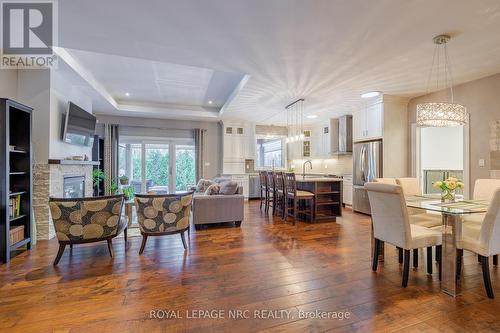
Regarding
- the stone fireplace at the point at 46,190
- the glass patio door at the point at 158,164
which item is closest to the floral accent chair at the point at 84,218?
the stone fireplace at the point at 46,190

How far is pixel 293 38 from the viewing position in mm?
2725

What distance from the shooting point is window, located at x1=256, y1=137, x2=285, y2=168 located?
828cm

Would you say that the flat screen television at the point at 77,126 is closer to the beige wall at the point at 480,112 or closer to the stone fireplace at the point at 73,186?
the stone fireplace at the point at 73,186

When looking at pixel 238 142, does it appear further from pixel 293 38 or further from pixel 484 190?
pixel 484 190

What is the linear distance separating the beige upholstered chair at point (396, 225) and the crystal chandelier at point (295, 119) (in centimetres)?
313

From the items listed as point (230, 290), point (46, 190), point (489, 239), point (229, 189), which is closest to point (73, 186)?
point (46, 190)

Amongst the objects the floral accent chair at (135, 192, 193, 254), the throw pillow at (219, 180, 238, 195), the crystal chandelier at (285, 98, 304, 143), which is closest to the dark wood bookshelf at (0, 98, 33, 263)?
the floral accent chair at (135, 192, 193, 254)

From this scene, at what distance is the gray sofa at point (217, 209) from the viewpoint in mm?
4141

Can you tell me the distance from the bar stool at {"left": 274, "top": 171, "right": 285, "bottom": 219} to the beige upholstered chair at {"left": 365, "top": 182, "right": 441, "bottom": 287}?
2.45m

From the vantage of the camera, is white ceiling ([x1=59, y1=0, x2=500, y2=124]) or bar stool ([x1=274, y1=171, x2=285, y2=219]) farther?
bar stool ([x1=274, y1=171, x2=285, y2=219])

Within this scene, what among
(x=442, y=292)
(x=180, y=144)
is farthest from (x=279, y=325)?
(x=180, y=144)

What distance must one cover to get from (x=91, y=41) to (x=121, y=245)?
268 centimetres

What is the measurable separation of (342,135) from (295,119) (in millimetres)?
1514

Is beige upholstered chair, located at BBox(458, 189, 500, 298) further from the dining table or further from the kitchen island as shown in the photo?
the kitchen island
